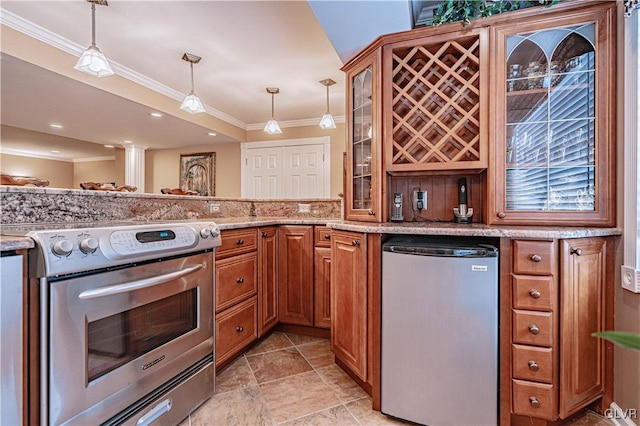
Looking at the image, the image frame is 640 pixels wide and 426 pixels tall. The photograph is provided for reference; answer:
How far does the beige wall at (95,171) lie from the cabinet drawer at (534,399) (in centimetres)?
943

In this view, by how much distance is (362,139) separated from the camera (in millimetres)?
2195

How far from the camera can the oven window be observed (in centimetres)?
120

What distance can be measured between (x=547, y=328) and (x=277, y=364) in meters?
1.62

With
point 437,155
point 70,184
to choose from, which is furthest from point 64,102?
point 70,184

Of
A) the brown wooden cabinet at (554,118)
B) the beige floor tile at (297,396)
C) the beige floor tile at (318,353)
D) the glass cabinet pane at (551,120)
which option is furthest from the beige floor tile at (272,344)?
the glass cabinet pane at (551,120)

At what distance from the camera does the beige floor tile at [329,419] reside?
1.58 meters

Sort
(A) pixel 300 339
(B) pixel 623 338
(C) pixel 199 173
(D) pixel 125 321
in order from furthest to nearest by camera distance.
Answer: (C) pixel 199 173 < (A) pixel 300 339 < (D) pixel 125 321 < (B) pixel 623 338

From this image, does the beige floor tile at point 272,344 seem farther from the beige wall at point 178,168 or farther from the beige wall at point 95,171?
the beige wall at point 95,171

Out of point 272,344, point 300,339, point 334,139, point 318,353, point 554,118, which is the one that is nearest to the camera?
point 554,118

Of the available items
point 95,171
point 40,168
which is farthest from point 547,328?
point 40,168

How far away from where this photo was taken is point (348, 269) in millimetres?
1870

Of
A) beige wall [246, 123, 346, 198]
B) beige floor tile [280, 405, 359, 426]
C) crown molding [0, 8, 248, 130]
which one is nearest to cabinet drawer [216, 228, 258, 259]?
beige floor tile [280, 405, 359, 426]

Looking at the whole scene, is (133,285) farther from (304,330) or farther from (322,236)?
(304,330)

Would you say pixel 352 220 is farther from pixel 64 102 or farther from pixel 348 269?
pixel 64 102
